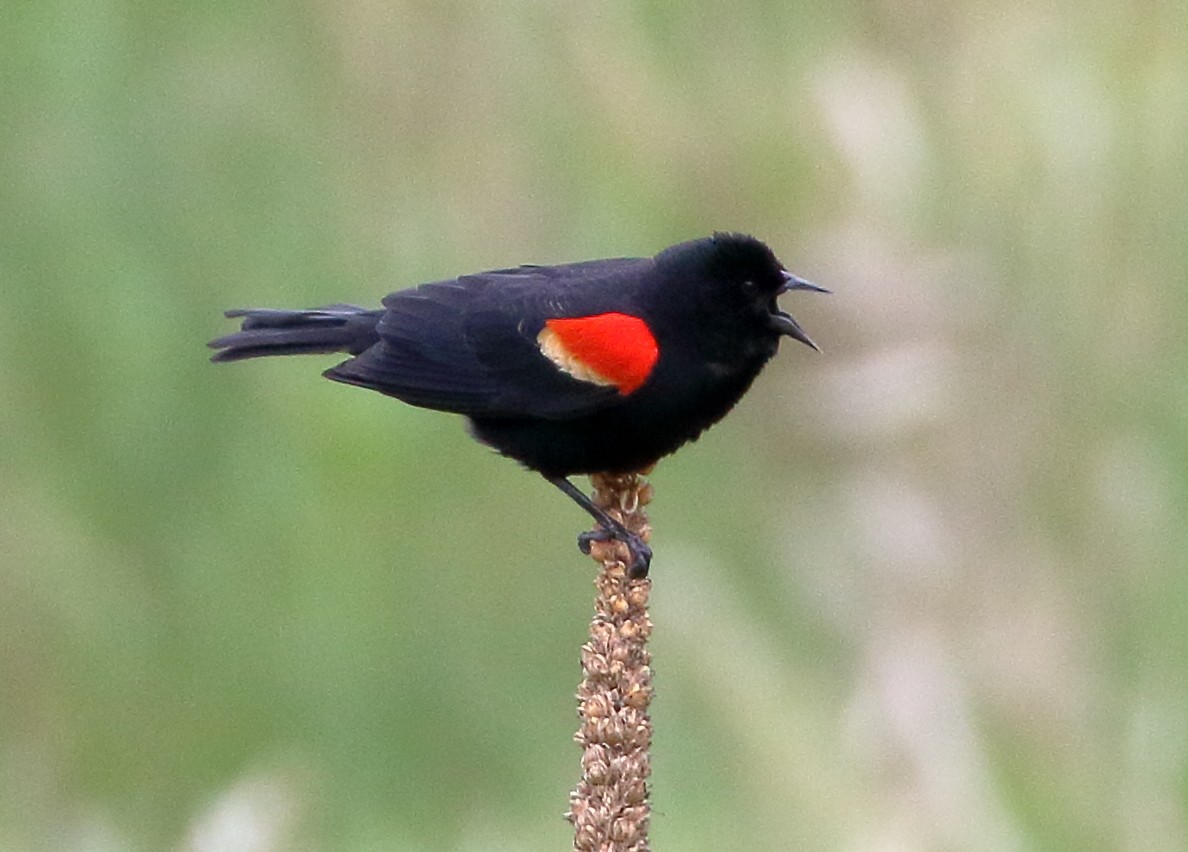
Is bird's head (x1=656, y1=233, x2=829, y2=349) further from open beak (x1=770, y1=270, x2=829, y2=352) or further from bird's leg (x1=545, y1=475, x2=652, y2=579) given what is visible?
bird's leg (x1=545, y1=475, x2=652, y2=579)

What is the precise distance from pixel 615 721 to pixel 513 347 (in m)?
1.09

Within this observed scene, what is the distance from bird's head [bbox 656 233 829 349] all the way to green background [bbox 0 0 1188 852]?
0.53m

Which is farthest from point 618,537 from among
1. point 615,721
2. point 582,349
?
point 582,349

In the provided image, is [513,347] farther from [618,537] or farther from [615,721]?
[615,721]

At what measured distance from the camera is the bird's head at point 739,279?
8.38 ft

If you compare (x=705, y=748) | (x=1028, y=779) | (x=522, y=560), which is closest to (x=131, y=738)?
(x=522, y=560)

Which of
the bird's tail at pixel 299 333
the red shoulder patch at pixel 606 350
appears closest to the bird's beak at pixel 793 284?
the red shoulder patch at pixel 606 350

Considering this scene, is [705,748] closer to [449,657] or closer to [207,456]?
[449,657]

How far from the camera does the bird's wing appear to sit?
2480mm

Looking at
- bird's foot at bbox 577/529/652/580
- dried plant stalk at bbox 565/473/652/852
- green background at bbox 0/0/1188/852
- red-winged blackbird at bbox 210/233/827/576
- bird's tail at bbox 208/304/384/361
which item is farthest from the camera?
green background at bbox 0/0/1188/852

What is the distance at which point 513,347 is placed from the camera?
2.61m

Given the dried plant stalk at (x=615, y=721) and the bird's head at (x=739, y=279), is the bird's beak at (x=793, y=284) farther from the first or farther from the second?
the dried plant stalk at (x=615, y=721)

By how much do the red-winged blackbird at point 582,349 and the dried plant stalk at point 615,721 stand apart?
0.69 metres

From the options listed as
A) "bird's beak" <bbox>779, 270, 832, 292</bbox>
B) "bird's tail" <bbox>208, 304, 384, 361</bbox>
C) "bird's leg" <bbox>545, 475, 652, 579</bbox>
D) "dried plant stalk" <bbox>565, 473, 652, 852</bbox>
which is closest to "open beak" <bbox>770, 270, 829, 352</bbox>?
"bird's beak" <bbox>779, 270, 832, 292</bbox>
